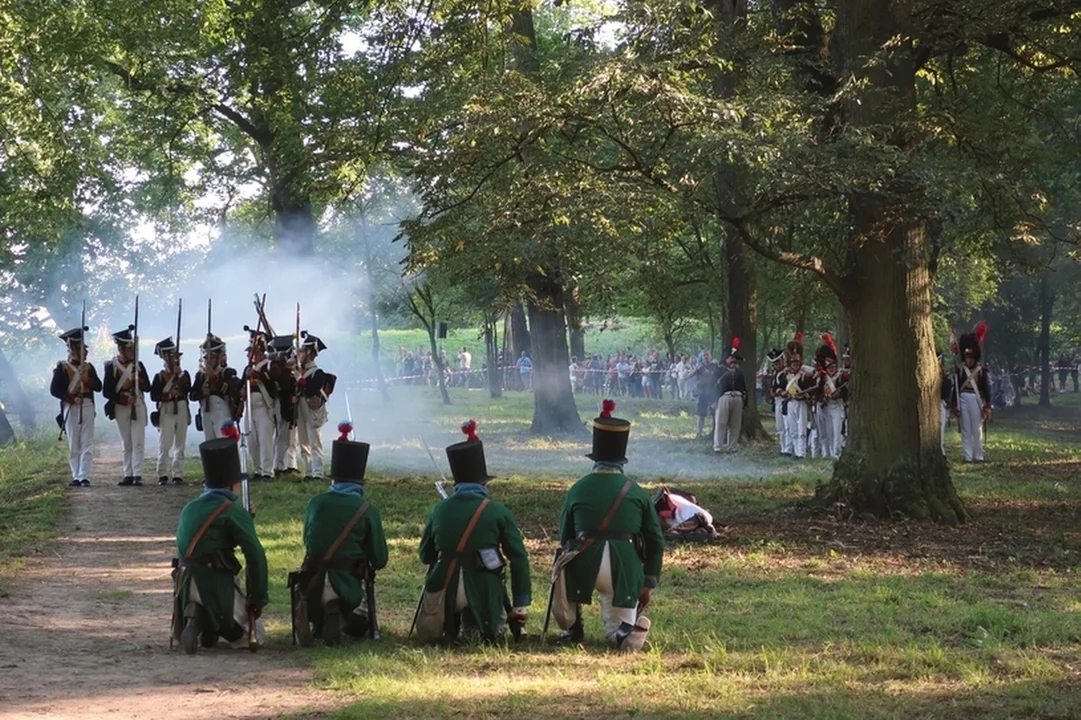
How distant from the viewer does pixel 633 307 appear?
45.6 meters

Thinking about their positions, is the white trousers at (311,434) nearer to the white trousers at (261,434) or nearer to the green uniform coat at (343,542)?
the white trousers at (261,434)

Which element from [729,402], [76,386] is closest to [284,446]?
[76,386]

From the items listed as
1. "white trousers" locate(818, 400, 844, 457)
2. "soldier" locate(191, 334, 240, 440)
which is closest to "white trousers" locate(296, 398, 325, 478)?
"soldier" locate(191, 334, 240, 440)

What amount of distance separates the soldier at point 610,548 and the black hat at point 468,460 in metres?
0.67

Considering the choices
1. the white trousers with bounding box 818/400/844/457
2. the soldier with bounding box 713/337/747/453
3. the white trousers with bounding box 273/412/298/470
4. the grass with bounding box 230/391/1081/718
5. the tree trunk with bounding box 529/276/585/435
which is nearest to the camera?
the grass with bounding box 230/391/1081/718

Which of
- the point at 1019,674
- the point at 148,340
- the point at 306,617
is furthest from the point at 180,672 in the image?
the point at 148,340

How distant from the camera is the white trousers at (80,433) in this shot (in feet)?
69.6

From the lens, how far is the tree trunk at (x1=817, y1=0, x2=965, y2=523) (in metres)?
16.2

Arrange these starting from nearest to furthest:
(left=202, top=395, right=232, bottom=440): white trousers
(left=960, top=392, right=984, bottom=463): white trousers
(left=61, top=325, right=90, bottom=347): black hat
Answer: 1. (left=61, top=325, right=90, bottom=347): black hat
2. (left=202, top=395, right=232, bottom=440): white trousers
3. (left=960, top=392, right=984, bottom=463): white trousers

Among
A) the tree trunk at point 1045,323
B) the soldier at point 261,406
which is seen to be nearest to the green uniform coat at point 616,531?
the soldier at point 261,406

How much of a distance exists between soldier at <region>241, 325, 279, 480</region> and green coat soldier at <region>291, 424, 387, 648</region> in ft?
40.2

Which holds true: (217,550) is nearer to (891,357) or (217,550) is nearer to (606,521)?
(606,521)

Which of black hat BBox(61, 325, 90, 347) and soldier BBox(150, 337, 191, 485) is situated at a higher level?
black hat BBox(61, 325, 90, 347)

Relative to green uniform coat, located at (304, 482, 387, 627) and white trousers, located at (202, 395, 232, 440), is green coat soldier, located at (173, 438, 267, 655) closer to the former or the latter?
green uniform coat, located at (304, 482, 387, 627)
